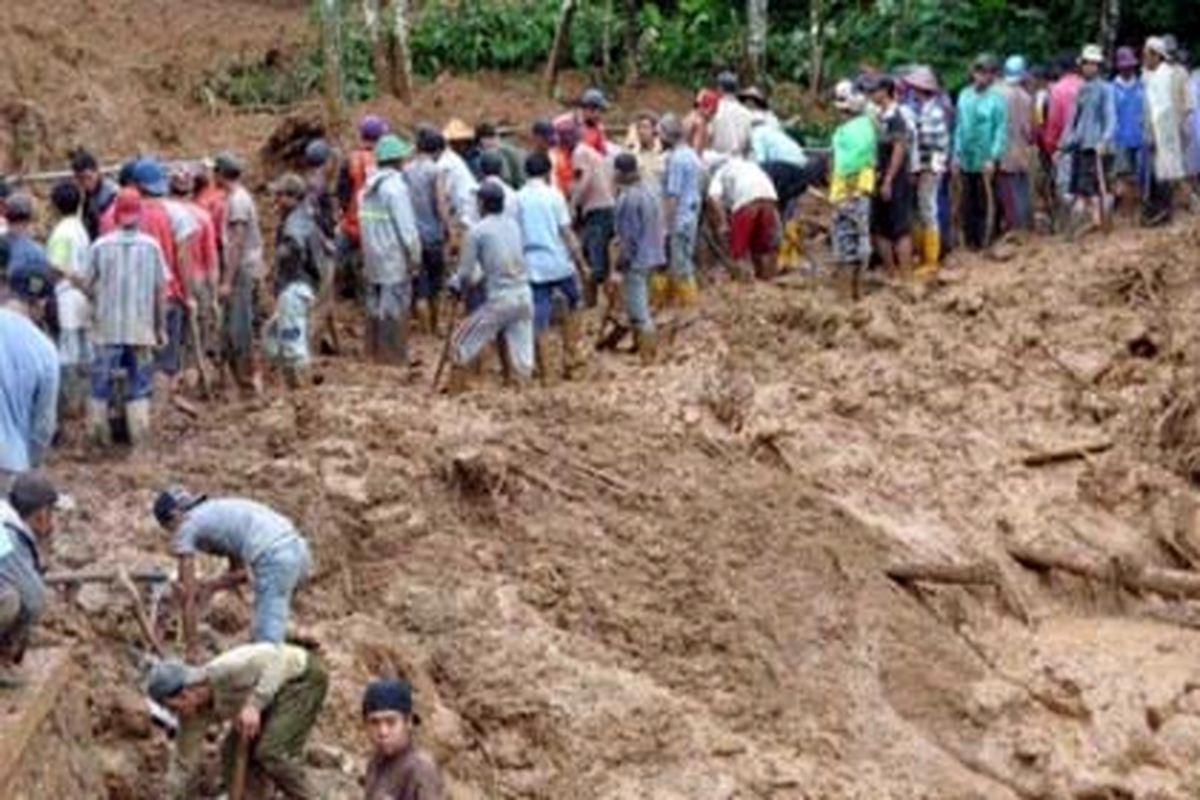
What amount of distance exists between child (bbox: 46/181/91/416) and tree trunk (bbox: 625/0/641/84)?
45.7 ft

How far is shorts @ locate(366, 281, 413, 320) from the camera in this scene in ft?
53.1

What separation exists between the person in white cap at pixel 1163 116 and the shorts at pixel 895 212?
2.24 m

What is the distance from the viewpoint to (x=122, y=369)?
45.0 feet

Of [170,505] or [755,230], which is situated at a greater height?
[170,505]

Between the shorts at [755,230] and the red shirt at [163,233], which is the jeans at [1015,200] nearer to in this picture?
the shorts at [755,230]

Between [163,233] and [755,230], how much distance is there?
19.5ft

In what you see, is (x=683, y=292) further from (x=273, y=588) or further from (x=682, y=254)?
(x=273, y=588)

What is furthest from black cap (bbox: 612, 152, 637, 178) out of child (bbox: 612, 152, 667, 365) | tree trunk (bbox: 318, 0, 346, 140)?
tree trunk (bbox: 318, 0, 346, 140)

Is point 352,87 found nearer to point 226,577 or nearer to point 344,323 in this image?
point 344,323

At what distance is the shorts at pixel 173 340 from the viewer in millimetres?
14352

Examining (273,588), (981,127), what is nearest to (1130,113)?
(981,127)

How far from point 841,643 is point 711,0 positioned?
1573cm

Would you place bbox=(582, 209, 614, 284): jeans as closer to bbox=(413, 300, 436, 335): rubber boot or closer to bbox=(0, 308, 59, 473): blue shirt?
bbox=(413, 300, 436, 335): rubber boot

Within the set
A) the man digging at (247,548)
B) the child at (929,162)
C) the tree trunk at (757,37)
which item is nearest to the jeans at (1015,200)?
the child at (929,162)
